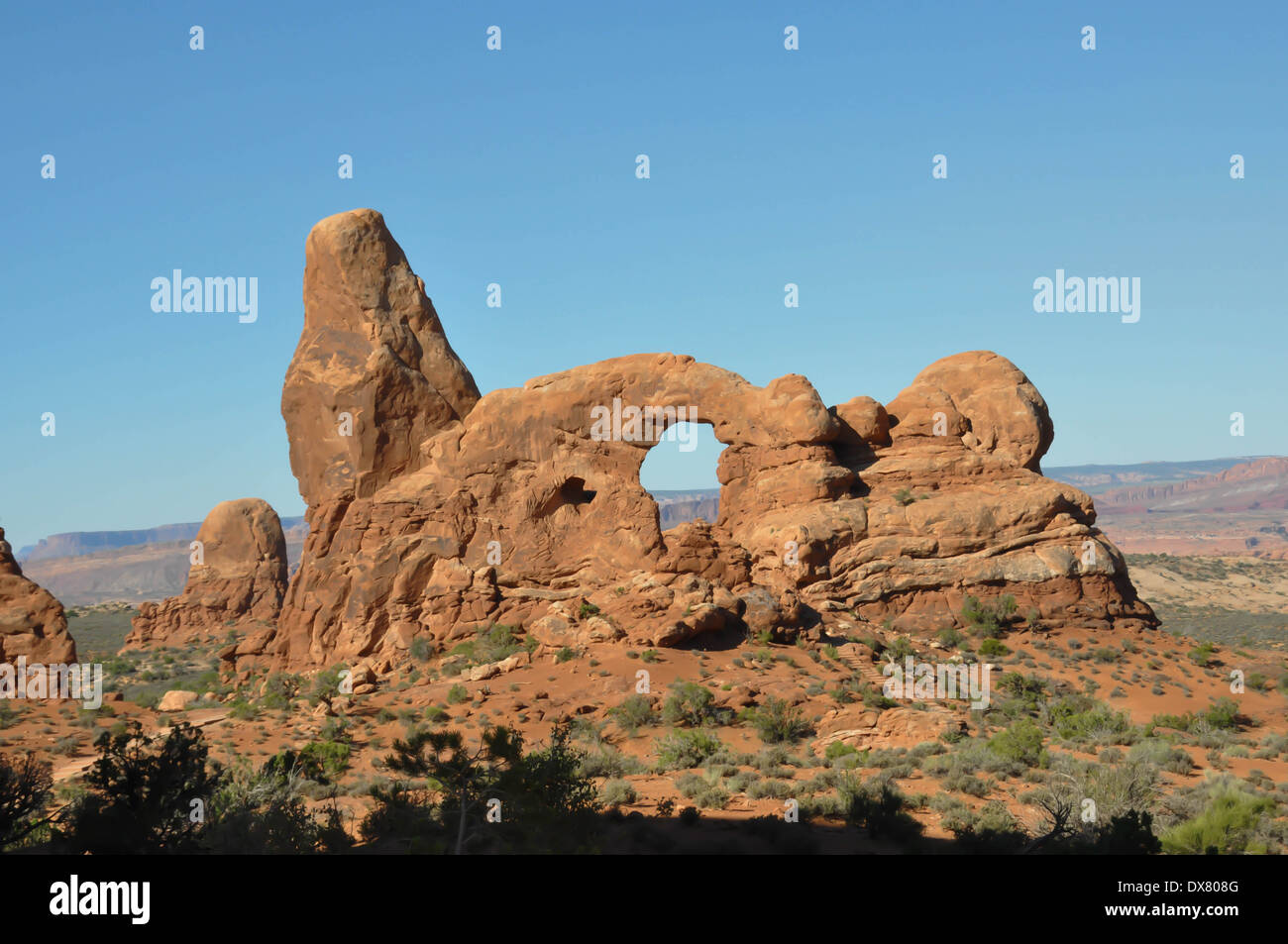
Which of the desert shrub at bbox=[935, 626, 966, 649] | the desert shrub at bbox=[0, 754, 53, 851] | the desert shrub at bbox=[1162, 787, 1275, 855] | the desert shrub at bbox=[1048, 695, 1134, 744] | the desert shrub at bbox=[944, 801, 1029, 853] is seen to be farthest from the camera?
the desert shrub at bbox=[935, 626, 966, 649]

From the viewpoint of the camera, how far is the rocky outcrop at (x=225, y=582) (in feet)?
183

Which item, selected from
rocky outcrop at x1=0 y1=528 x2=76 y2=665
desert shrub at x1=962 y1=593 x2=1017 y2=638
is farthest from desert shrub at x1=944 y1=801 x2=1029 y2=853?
rocky outcrop at x1=0 y1=528 x2=76 y2=665

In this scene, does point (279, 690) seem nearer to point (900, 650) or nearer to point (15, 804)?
point (900, 650)

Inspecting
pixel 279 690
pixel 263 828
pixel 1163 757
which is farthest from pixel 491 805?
pixel 279 690

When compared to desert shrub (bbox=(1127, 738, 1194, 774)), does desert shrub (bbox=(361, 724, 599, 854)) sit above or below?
above

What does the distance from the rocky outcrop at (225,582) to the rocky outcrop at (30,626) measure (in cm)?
2676

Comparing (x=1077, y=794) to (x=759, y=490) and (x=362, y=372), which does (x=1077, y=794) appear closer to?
(x=759, y=490)

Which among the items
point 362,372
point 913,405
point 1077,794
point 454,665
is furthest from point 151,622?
point 1077,794

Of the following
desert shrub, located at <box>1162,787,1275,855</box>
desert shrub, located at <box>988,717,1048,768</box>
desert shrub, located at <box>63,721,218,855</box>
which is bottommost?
desert shrub, located at <box>988,717,1048,768</box>

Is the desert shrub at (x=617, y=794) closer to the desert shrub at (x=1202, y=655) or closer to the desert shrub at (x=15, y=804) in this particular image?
the desert shrub at (x=15, y=804)

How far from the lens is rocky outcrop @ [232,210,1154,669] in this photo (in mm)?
31328

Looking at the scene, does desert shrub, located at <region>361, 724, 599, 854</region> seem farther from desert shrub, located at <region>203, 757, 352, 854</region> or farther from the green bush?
the green bush

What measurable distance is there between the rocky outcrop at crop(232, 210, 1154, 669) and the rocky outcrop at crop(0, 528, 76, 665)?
648 cm
